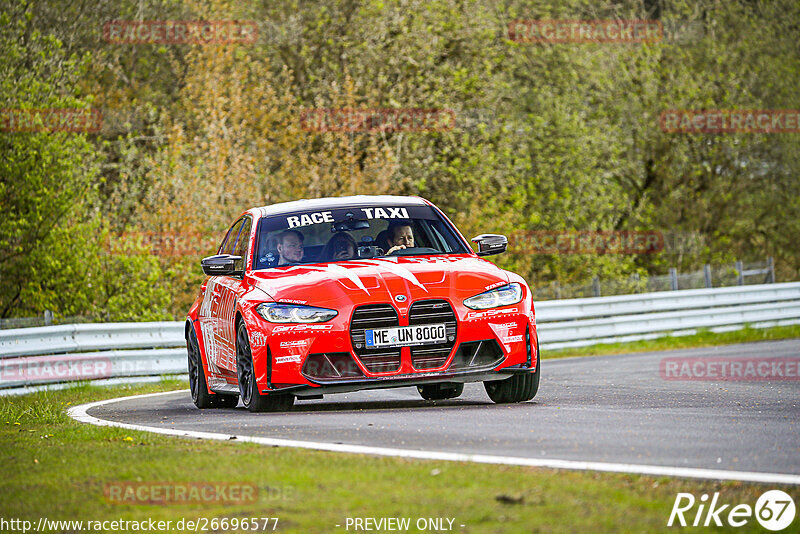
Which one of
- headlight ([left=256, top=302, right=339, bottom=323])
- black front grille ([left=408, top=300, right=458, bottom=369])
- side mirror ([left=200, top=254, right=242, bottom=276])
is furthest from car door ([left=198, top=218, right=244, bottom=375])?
black front grille ([left=408, top=300, right=458, bottom=369])

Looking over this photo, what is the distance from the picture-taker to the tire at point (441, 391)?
1182cm

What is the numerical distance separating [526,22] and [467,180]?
18.6 feet

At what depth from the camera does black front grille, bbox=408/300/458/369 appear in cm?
974

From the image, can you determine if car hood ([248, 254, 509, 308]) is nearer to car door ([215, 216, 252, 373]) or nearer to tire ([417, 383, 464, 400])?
car door ([215, 216, 252, 373])

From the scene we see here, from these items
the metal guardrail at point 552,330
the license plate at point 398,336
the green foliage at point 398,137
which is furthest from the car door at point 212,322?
the green foliage at point 398,137

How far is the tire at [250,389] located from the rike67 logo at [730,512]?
5.21 m

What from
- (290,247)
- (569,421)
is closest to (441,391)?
(290,247)

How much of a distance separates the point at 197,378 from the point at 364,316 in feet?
10.4

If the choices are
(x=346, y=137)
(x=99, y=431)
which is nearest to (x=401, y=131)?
(x=346, y=137)

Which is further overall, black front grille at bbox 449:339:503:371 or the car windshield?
the car windshield

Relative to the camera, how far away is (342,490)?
5.83m

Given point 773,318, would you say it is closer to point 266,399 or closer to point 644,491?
point 266,399

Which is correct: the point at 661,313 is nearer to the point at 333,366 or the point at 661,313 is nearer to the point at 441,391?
the point at 441,391

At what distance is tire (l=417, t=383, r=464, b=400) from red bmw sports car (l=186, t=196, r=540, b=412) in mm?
1034
